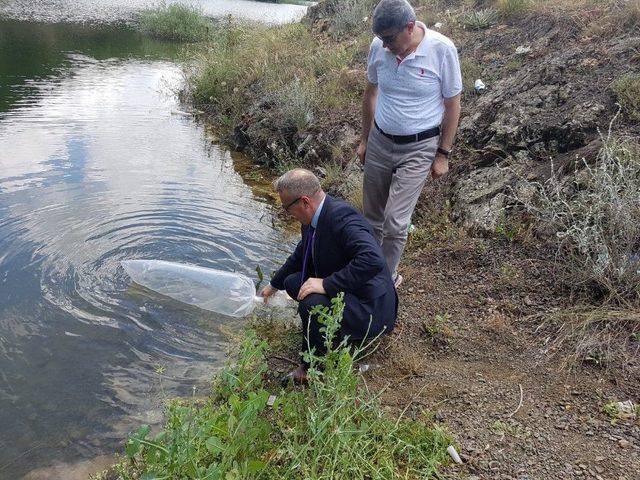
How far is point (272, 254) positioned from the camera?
17.7 ft

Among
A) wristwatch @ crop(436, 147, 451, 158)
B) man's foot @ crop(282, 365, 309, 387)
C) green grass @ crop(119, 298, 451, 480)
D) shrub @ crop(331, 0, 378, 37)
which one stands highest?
shrub @ crop(331, 0, 378, 37)

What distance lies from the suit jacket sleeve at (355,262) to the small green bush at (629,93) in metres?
3.34

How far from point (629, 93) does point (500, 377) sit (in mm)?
3439

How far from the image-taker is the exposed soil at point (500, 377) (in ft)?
8.14

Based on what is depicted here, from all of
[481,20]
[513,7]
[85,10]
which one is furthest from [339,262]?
[85,10]

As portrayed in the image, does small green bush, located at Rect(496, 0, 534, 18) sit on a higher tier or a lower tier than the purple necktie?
higher

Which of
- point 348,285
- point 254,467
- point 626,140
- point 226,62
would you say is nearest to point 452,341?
point 348,285

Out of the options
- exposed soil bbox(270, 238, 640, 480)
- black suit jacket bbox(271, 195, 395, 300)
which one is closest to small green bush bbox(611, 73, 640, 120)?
exposed soil bbox(270, 238, 640, 480)

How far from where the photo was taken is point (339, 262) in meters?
3.12

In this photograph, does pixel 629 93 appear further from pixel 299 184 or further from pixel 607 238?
pixel 299 184

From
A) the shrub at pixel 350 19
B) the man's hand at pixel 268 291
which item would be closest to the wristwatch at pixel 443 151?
the man's hand at pixel 268 291

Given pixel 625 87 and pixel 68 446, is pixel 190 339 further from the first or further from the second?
pixel 625 87

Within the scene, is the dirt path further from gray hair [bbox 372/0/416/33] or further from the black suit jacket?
gray hair [bbox 372/0/416/33]

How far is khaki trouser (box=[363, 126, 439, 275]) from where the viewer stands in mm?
3674
